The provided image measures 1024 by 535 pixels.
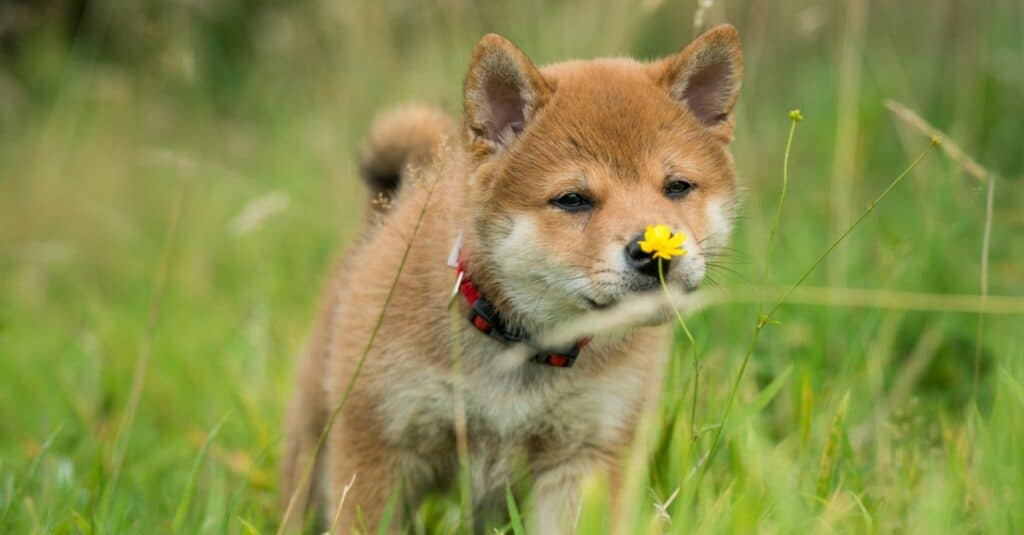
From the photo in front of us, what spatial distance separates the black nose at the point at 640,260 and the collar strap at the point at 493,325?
0.42 m

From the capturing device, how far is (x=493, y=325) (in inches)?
124

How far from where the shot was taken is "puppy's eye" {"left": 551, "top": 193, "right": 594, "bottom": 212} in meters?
3.02

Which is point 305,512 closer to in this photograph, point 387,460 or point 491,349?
point 387,460

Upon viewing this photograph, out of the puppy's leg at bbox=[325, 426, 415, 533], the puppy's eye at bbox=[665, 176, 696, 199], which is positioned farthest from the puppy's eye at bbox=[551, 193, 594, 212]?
the puppy's leg at bbox=[325, 426, 415, 533]

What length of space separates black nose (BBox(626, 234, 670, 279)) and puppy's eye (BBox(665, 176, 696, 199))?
357 millimetres

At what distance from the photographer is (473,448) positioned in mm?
3170

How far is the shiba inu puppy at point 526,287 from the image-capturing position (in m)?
3.04

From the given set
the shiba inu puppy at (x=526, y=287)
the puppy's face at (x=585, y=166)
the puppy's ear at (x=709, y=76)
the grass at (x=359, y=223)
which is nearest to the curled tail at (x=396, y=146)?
the grass at (x=359, y=223)

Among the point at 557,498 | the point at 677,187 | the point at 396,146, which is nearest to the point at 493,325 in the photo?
the point at 557,498

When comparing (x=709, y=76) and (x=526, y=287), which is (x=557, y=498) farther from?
(x=709, y=76)

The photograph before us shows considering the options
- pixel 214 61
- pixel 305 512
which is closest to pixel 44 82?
pixel 214 61

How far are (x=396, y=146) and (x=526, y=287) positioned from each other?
107cm

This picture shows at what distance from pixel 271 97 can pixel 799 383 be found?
6.20m

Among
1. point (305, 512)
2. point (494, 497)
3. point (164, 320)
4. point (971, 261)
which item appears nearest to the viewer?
point (494, 497)
